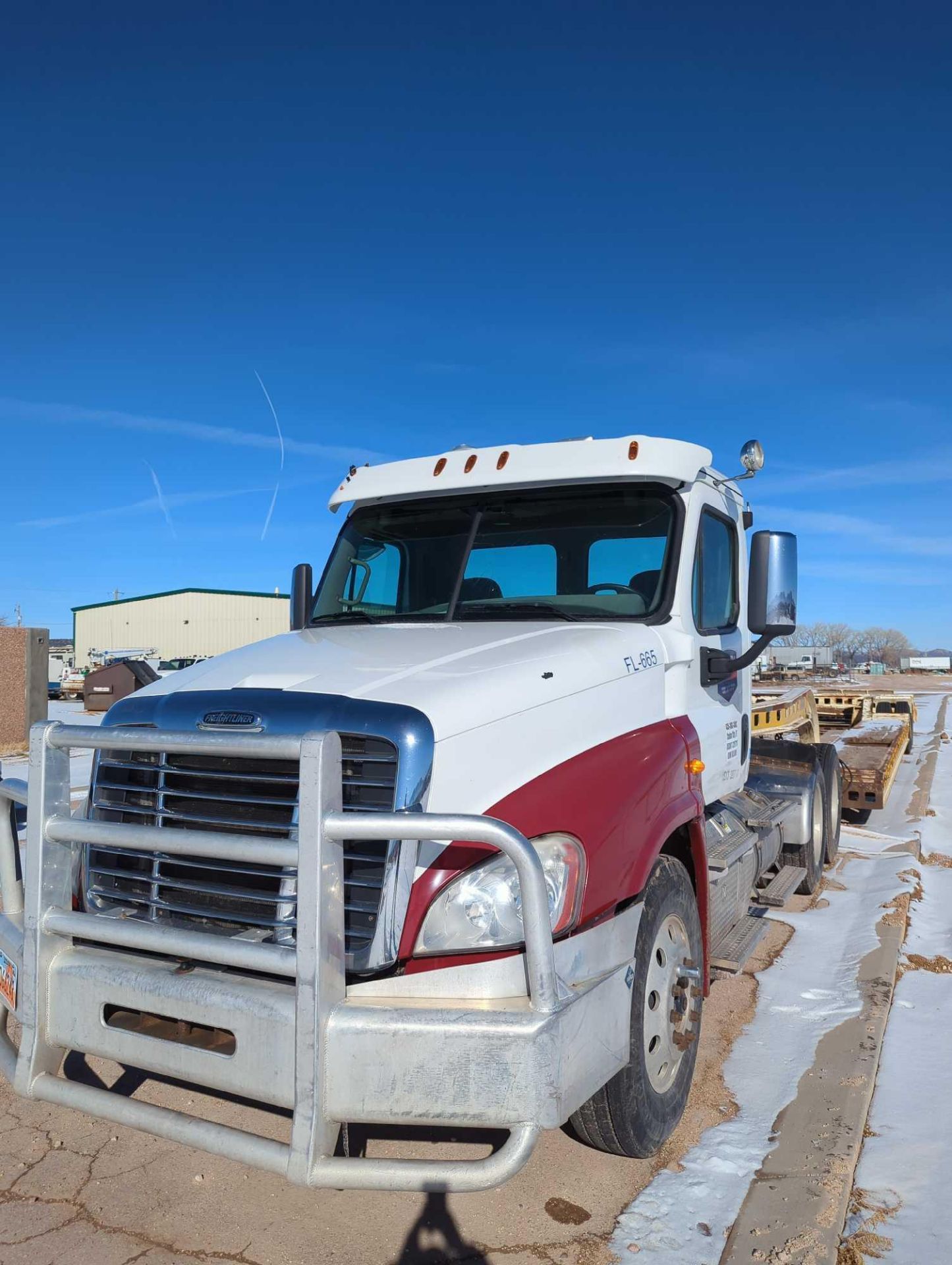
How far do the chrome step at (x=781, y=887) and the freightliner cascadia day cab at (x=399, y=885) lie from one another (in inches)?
60.3

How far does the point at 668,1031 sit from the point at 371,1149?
111cm

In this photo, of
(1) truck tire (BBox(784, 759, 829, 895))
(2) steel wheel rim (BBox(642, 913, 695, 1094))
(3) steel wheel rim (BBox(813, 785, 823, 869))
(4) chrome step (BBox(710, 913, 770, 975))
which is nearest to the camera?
(2) steel wheel rim (BBox(642, 913, 695, 1094))

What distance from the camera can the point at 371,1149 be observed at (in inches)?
128

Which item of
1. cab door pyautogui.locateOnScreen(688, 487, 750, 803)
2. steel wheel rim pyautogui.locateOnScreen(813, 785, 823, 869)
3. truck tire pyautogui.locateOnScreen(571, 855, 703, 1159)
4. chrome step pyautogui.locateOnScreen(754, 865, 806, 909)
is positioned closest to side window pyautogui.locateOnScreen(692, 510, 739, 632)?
cab door pyautogui.locateOnScreen(688, 487, 750, 803)

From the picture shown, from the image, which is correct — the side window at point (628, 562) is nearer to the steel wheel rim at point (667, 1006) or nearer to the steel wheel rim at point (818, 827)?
the steel wheel rim at point (667, 1006)

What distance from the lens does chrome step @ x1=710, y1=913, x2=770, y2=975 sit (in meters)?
3.95

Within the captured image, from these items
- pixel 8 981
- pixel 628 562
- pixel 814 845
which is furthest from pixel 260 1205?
pixel 814 845

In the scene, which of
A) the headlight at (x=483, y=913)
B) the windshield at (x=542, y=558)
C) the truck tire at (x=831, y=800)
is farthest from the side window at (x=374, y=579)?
the truck tire at (x=831, y=800)

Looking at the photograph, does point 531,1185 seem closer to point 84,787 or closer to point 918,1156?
point 918,1156

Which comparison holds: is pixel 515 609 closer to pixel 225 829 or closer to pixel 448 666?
pixel 448 666

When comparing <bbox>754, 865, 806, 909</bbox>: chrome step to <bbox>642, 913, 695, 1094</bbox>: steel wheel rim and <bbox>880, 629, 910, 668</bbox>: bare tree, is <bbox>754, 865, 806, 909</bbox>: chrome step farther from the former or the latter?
<bbox>880, 629, 910, 668</bbox>: bare tree

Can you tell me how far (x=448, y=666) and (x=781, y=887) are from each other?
3.56 m

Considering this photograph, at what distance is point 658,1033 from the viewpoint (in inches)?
125

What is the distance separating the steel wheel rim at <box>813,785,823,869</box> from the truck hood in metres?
3.73
